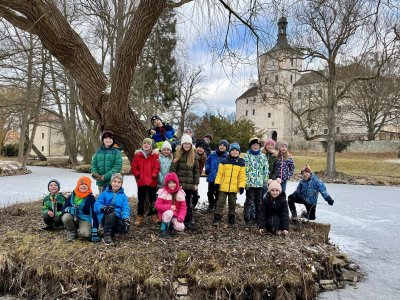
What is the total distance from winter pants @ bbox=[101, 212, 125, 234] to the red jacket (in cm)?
95

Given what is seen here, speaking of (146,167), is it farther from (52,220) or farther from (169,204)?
(52,220)

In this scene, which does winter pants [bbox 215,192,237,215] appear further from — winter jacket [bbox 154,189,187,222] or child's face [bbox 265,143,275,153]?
child's face [bbox 265,143,275,153]

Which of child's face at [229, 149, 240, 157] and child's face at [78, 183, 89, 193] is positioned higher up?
child's face at [229, 149, 240, 157]

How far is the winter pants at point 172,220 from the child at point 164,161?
895 mm

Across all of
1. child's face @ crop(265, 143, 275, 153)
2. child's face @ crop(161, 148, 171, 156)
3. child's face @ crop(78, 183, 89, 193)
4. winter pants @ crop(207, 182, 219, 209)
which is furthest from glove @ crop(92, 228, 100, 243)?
child's face @ crop(265, 143, 275, 153)

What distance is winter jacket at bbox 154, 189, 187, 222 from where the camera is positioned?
203 inches

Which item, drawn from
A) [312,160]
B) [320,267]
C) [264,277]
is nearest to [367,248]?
[320,267]

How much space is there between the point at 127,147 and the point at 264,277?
3355 millimetres

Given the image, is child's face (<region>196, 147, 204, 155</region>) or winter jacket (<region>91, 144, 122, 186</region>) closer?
winter jacket (<region>91, 144, 122, 186</region>)

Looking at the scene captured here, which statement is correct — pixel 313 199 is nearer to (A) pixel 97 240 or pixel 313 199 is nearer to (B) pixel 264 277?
(B) pixel 264 277

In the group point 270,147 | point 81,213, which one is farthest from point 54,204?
point 270,147

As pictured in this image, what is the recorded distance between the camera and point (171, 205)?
17.0 ft

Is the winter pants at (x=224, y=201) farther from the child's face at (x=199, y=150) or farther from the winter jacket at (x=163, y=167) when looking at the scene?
the child's face at (x=199, y=150)

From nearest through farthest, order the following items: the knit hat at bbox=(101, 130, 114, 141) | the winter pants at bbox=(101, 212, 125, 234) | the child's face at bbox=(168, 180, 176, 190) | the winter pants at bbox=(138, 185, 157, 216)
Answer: the winter pants at bbox=(101, 212, 125, 234) → the child's face at bbox=(168, 180, 176, 190) → the knit hat at bbox=(101, 130, 114, 141) → the winter pants at bbox=(138, 185, 157, 216)
